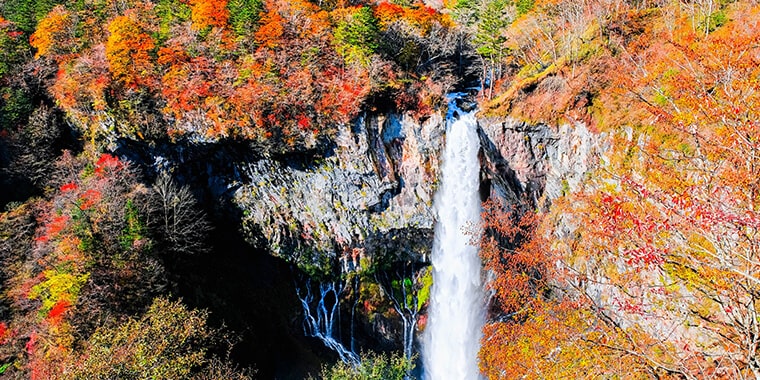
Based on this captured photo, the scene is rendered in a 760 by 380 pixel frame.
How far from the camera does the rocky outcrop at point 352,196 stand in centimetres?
2216

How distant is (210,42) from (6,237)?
50.6 feet

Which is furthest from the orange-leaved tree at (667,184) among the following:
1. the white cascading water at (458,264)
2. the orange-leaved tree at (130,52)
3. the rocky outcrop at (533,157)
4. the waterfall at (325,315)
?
the orange-leaved tree at (130,52)

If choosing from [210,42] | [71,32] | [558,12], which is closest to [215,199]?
[210,42]

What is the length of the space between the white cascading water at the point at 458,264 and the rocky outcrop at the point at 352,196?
2.94ft

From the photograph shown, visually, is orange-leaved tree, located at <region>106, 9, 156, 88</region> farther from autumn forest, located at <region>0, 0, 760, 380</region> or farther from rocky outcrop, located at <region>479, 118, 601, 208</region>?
rocky outcrop, located at <region>479, 118, 601, 208</region>

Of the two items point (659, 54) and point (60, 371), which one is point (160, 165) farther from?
point (659, 54)

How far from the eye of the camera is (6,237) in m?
19.9

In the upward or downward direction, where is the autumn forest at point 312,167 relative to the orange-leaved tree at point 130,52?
downward

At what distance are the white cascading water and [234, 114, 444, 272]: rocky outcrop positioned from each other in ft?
2.94

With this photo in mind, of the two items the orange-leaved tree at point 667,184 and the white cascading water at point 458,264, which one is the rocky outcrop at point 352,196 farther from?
the orange-leaved tree at point 667,184

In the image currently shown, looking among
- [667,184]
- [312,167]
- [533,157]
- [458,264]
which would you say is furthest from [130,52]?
[667,184]

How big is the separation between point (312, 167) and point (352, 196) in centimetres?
298

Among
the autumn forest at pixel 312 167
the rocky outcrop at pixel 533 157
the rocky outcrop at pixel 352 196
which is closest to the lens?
the autumn forest at pixel 312 167

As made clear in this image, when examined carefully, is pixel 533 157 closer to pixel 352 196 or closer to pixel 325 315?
pixel 352 196
